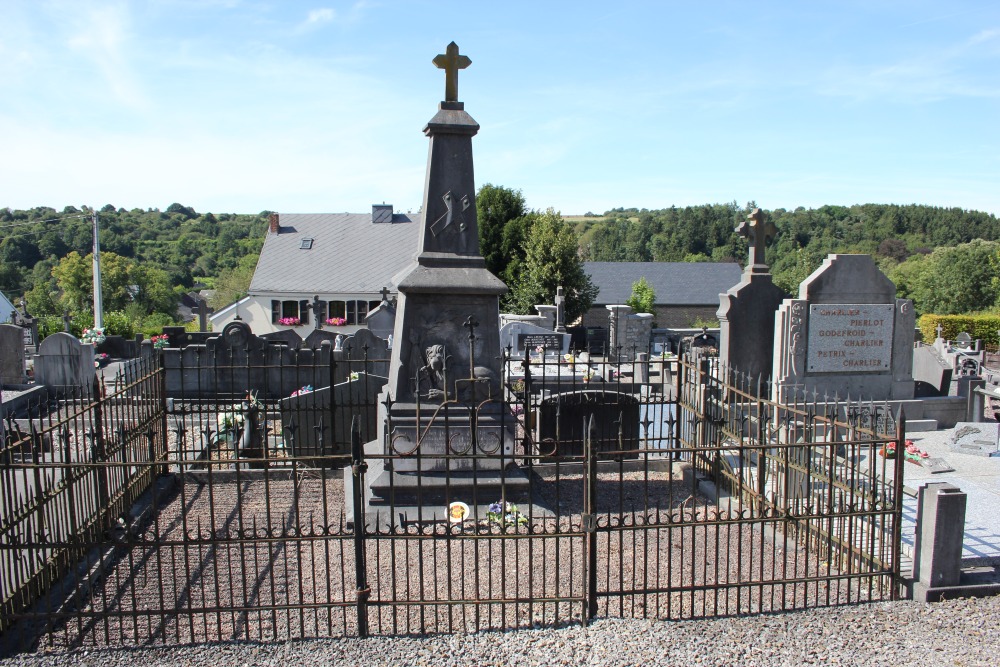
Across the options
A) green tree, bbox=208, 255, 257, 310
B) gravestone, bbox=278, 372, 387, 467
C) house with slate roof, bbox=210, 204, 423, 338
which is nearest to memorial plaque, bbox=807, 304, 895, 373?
gravestone, bbox=278, 372, 387, 467

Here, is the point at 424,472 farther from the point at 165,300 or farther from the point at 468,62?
the point at 165,300

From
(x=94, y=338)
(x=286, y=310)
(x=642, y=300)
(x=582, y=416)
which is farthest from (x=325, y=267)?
(x=582, y=416)

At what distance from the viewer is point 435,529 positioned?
477 cm

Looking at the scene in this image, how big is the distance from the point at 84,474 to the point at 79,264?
1791 inches

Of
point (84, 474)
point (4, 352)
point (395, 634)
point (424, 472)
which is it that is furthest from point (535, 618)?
point (4, 352)

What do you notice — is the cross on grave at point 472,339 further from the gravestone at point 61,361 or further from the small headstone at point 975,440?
the gravestone at point 61,361

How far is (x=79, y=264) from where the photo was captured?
44.8 meters

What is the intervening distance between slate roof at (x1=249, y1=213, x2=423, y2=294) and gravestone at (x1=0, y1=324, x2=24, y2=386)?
61.2ft

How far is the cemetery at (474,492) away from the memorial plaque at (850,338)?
0.04 m

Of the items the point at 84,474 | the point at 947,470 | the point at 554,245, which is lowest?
the point at 947,470

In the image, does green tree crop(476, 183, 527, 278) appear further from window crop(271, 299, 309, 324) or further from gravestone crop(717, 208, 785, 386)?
gravestone crop(717, 208, 785, 386)

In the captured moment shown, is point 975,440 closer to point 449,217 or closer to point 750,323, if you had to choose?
point 750,323

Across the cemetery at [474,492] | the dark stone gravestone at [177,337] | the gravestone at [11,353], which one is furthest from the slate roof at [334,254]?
the cemetery at [474,492]

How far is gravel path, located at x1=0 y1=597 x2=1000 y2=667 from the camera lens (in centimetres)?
445
